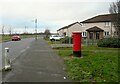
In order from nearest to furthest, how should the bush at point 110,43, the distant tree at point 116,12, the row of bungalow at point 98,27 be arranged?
the bush at point 110,43
the distant tree at point 116,12
the row of bungalow at point 98,27

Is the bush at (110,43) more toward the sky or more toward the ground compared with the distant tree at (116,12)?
more toward the ground

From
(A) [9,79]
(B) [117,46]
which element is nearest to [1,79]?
(A) [9,79]

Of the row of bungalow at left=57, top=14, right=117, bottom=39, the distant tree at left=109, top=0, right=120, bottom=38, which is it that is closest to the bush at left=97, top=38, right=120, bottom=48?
the distant tree at left=109, top=0, right=120, bottom=38

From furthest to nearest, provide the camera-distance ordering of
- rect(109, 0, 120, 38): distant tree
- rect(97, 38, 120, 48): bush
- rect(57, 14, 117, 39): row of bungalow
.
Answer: rect(57, 14, 117, 39): row of bungalow, rect(109, 0, 120, 38): distant tree, rect(97, 38, 120, 48): bush

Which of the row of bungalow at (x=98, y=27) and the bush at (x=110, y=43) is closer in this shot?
the bush at (x=110, y=43)

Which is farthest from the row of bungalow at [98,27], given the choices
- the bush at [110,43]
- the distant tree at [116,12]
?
the bush at [110,43]

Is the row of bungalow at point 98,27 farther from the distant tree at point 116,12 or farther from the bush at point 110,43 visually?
the bush at point 110,43

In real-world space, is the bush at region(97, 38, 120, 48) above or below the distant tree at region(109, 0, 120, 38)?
below

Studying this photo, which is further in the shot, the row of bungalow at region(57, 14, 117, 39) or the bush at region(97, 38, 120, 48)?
the row of bungalow at region(57, 14, 117, 39)

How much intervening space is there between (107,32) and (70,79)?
56807 millimetres

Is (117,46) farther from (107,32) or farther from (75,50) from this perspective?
(107,32)

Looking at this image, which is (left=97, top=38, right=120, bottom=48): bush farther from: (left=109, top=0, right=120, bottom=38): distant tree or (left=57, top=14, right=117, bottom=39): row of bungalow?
(left=57, top=14, right=117, bottom=39): row of bungalow

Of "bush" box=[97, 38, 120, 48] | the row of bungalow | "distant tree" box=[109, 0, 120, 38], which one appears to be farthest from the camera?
the row of bungalow

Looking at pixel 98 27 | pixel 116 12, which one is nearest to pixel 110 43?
pixel 116 12
